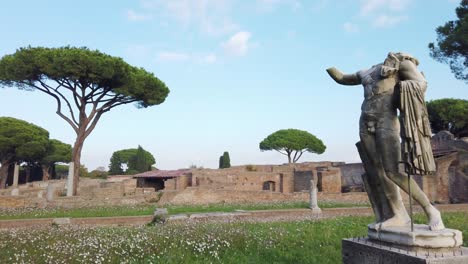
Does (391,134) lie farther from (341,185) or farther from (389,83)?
(341,185)

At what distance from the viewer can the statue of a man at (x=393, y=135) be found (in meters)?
3.00

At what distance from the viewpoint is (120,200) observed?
19.9 meters

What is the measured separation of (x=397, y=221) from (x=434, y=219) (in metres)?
0.38

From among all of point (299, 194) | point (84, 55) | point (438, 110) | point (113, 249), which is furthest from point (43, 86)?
point (438, 110)

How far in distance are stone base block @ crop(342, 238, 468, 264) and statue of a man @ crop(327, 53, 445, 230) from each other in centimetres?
23

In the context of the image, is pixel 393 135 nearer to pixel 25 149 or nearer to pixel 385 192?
pixel 385 192

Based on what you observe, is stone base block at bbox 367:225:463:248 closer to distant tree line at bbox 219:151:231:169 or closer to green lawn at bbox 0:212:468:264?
green lawn at bbox 0:212:468:264

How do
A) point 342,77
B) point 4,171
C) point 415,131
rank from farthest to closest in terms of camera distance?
1. point 4,171
2. point 342,77
3. point 415,131

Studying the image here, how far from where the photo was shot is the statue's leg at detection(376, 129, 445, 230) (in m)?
3.17

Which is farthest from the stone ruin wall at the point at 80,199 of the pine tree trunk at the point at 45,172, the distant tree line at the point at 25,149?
the pine tree trunk at the point at 45,172

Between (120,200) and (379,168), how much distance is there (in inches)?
732

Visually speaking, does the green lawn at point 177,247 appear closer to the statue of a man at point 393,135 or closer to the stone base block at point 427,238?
the statue of a man at point 393,135

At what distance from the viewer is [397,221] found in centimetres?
333

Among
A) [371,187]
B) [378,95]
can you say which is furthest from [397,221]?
[378,95]
